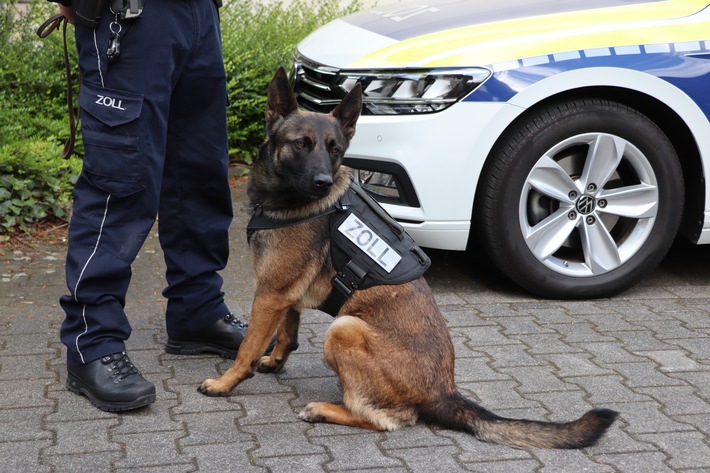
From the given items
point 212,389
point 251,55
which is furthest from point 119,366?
point 251,55

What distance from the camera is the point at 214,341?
443 centimetres

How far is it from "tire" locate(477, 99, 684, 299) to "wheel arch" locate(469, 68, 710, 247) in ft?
0.17

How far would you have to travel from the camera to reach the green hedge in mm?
6355

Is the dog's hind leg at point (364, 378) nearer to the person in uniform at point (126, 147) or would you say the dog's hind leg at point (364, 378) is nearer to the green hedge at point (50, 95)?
the person in uniform at point (126, 147)

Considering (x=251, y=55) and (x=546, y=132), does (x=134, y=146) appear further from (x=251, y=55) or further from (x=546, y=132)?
(x=251, y=55)

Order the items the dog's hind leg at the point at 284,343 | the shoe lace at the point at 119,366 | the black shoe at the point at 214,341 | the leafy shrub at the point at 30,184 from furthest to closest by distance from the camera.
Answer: the leafy shrub at the point at 30,184
the black shoe at the point at 214,341
the dog's hind leg at the point at 284,343
the shoe lace at the point at 119,366

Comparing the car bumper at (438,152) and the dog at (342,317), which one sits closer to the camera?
the dog at (342,317)

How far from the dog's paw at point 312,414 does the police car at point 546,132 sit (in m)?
1.64

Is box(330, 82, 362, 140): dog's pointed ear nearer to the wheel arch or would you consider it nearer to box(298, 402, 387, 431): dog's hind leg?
box(298, 402, 387, 431): dog's hind leg

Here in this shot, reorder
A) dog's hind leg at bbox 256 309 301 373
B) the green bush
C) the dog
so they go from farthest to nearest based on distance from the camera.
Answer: the green bush → dog's hind leg at bbox 256 309 301 373 → the dog

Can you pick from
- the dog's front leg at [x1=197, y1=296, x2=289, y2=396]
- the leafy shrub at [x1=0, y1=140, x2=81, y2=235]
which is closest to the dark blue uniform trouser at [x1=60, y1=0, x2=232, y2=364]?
the dog's front leg at [x1=197, y1=296, x2=289, y2=396]

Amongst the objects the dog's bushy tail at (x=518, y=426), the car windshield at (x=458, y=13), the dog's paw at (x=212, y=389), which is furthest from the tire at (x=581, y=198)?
the dog's paw at (x=212, y=389)

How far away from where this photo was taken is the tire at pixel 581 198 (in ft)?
16.9

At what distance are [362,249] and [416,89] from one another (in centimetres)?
156
